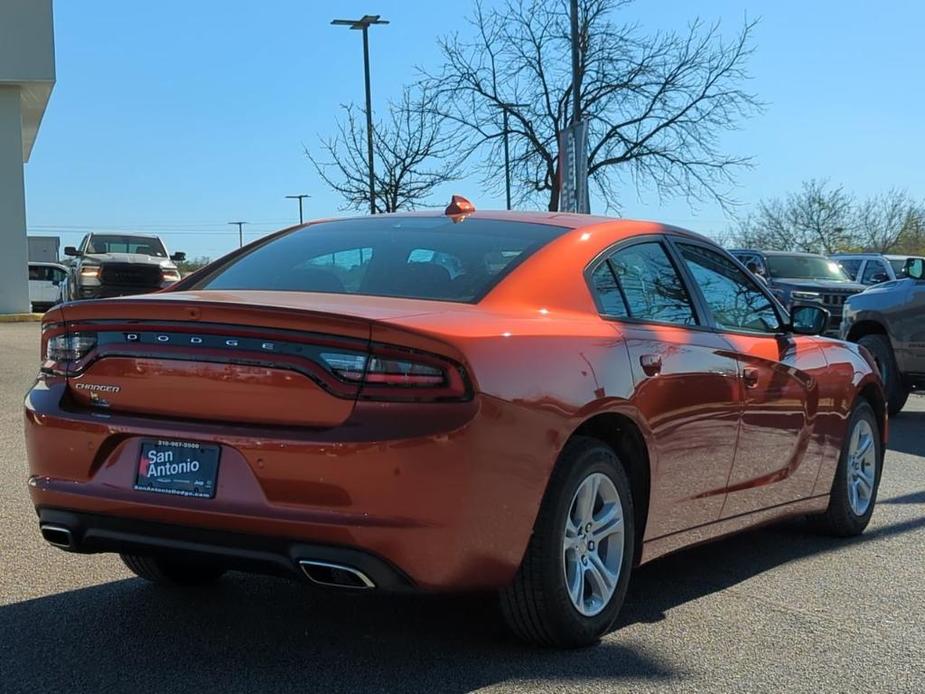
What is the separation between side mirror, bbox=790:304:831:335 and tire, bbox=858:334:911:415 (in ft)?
20.9

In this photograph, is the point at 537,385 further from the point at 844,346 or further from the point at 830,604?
the point at 844,346

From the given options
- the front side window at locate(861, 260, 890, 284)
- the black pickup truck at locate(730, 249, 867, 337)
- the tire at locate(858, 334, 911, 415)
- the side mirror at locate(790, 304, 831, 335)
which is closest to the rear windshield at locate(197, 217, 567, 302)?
the side mirror at locate(790, 304, 831, 335)

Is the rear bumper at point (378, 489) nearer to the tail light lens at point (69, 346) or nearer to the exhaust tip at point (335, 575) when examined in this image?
the exhaust tip at point (335, 575)

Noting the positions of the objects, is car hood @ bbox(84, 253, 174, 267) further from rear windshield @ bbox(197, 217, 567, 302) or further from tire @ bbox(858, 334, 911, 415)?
rear windshield @ bbox(197, 217, 567, 302)

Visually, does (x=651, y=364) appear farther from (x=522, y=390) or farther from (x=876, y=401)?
(x=876, y=401)

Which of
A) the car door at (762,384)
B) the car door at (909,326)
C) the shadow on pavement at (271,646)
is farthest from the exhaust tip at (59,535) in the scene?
the car door at (909,326)

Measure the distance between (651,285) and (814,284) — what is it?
14.9 metres

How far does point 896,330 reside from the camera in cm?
1168

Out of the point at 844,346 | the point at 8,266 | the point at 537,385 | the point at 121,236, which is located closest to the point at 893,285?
the point at 844,346

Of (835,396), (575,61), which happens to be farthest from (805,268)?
(835,396)

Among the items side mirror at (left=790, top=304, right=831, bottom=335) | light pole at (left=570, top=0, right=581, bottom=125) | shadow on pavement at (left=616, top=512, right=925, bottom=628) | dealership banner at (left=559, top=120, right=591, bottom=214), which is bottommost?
shadow on pavement at (left=616, top=512, right=925, bottom=628)

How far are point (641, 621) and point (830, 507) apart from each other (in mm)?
1986

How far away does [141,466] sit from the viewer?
370cm

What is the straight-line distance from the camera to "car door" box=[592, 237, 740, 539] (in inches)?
170
